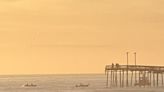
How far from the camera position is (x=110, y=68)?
13238 cm

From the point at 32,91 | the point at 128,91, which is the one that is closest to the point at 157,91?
the point at 128,91

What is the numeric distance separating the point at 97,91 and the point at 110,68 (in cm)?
953

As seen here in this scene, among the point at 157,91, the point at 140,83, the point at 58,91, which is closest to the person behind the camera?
the point at 157,91

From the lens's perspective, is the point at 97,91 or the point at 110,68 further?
the point at 110,68

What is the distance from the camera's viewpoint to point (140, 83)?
13512cm

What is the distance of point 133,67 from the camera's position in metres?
131

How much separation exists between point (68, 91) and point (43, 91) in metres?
4.70

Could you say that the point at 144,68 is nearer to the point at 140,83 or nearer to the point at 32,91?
the point at 140,83

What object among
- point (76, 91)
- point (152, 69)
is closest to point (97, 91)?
point (76, 91)

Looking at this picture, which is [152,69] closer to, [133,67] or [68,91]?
[133,67]

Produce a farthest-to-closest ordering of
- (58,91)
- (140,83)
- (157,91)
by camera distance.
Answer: (140,83)
(58,91)
(157,91)

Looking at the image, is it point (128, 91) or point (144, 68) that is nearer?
point (128, 91)

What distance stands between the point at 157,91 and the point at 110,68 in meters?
16.8

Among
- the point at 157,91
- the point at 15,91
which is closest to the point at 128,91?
the point at 157,91
